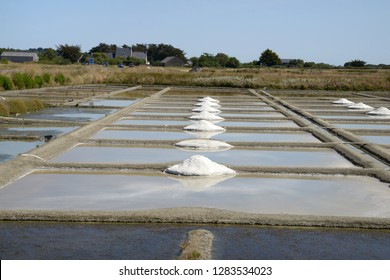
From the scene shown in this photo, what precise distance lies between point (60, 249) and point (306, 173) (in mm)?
3520

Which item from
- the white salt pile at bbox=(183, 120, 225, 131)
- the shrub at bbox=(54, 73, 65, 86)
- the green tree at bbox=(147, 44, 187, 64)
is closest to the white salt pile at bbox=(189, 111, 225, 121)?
the white salt pile at bbox=(183, 120, 225, 131)

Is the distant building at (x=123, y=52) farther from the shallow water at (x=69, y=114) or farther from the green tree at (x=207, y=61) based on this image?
the shallow water at (x=69, y=114)

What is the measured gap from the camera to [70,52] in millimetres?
49438

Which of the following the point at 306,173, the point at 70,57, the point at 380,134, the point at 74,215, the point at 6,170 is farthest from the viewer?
the point at 70,57

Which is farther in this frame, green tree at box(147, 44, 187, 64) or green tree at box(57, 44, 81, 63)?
green tree at box(147, 44, 187, 64)

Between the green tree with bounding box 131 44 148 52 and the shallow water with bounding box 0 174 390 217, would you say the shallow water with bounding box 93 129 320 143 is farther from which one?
the green tree with bounding box 131 44 148 52

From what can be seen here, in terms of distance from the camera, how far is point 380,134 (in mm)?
10164

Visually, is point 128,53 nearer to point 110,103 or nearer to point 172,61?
point 172,61

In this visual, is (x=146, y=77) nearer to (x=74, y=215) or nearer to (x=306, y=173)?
(x=306, y=173)

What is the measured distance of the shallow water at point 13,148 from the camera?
24.0ft

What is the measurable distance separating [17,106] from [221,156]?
7013 mm

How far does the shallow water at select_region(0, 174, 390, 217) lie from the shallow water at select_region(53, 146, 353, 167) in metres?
0.88

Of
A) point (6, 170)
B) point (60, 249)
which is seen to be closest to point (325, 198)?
point (60, 249)

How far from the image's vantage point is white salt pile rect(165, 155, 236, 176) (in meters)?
6.09
